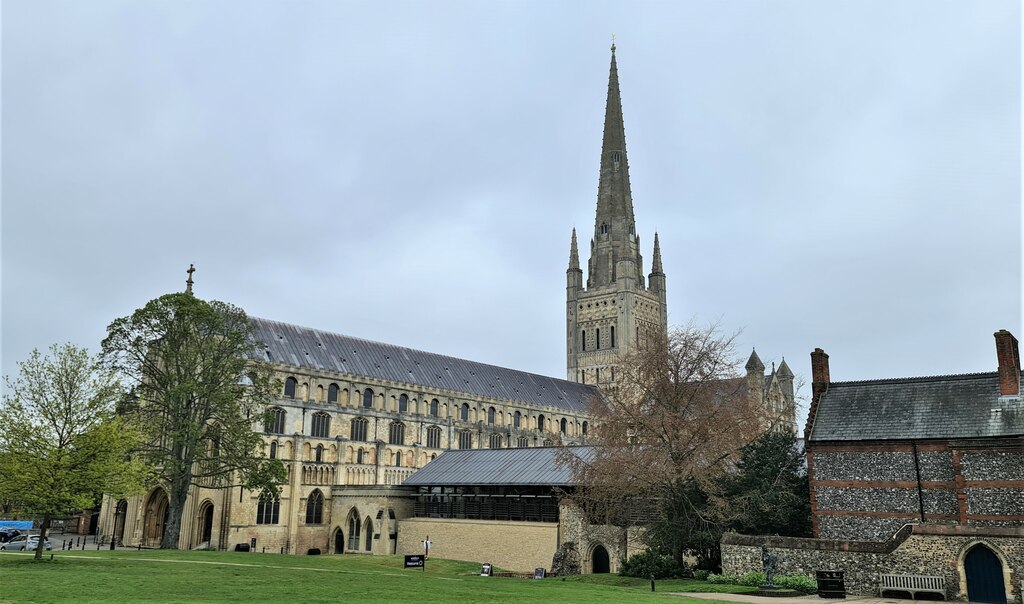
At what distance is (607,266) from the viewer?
388 ft

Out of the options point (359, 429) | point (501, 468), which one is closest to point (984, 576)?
point (501, 468)

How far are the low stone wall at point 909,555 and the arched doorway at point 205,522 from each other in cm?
4228

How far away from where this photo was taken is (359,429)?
6981 centimetres

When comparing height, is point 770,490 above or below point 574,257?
below

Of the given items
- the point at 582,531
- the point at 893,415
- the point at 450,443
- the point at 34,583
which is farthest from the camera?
the point at 450,443

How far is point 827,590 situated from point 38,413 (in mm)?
30205

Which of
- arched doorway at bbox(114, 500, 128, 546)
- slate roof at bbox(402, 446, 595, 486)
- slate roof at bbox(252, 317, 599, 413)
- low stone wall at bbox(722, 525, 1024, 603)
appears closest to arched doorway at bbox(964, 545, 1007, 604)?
low stone wall at bbox(722, 525, 1024, 603)

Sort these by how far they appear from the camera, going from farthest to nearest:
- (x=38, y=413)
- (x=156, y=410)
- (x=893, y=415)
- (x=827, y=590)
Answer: (x=156, y=410) → (x=893, y=415) → (x=38, y=413) → (x=827, y=590)

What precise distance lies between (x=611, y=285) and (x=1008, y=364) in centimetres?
8520

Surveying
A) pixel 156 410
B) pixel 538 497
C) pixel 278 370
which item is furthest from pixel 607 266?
pixel 156 410

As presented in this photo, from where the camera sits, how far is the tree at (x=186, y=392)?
45344mm

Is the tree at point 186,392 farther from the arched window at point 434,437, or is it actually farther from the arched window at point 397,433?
the arched window at point 434,437

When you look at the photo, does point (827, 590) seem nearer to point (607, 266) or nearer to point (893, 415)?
A: point (893, 415)

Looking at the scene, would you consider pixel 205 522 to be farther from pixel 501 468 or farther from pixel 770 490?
pixel 770 490
